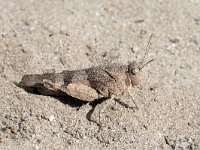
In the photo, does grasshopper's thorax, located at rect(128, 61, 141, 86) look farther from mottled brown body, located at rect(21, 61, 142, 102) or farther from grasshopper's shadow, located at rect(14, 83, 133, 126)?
grasshopper's shadow, located at rect(14, 83, 133, 126)

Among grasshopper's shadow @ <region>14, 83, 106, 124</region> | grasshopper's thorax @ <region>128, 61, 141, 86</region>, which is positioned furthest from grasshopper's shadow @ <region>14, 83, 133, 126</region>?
grasshopper's thorax @ <region>128, 61, 141, 86</region>

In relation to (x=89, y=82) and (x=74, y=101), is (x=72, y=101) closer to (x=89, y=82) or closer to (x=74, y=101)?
(x=74, y=101)

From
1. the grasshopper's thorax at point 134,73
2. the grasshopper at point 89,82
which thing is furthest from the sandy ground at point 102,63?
the grasshopper's thorax at point 134,73

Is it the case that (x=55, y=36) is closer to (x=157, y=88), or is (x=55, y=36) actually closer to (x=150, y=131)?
(x=157, y=88)

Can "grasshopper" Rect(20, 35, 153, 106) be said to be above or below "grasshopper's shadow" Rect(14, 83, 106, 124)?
above

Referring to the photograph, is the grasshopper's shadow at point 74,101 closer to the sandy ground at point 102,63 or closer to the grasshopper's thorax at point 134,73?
the sandy ground at point 102,63

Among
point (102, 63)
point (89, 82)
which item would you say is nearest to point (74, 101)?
point (89, 82)

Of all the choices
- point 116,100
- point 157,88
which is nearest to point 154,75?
point 157,88
